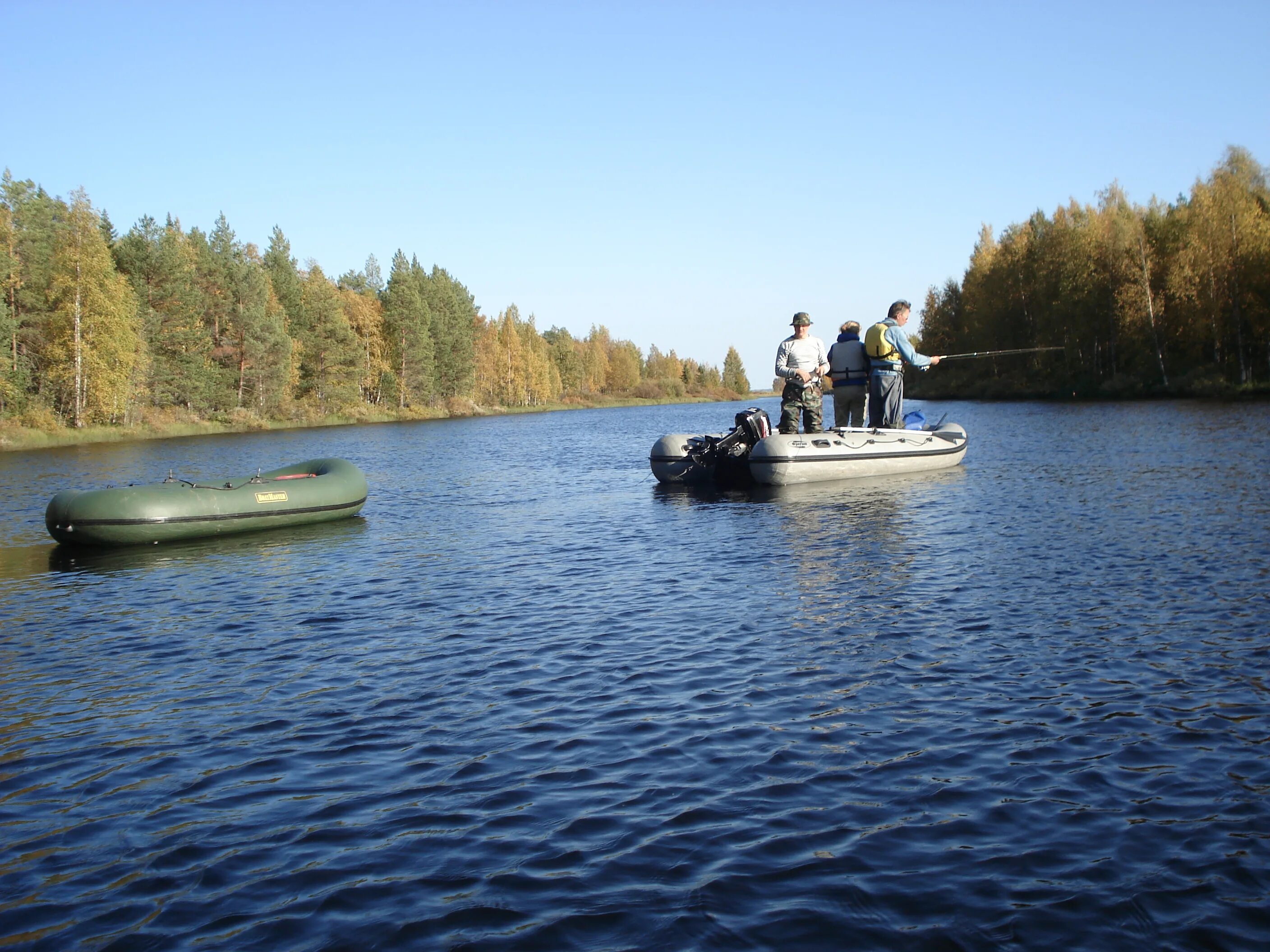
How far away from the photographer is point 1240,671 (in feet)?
21.4

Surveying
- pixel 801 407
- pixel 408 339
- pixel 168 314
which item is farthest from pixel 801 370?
pixel 408 339

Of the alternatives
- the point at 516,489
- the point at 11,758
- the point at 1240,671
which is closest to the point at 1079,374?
the point at 516,489

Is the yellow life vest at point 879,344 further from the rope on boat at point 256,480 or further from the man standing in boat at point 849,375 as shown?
the rope on boat at point 256,480

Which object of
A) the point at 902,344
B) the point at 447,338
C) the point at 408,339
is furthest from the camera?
the point at 447,338

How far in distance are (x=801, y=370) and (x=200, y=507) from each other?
9.91 meters

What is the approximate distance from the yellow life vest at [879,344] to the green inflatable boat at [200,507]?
9.13 metres

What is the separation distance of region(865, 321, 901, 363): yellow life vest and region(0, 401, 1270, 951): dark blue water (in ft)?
16.6

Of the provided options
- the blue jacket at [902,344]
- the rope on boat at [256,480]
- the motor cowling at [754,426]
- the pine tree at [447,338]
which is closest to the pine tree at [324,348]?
the pine tree at [447,338]

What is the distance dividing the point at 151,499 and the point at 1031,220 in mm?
75901

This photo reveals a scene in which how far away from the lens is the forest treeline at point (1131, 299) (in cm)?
4891

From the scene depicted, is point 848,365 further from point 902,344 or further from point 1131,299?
point 1131,299

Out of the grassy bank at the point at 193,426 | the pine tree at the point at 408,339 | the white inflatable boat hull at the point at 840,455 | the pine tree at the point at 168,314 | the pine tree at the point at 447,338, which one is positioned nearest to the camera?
the white inflatable boat hull at the point at 840,455

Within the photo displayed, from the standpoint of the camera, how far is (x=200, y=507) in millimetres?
14555

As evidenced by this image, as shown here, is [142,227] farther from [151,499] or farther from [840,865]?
[840,865]
